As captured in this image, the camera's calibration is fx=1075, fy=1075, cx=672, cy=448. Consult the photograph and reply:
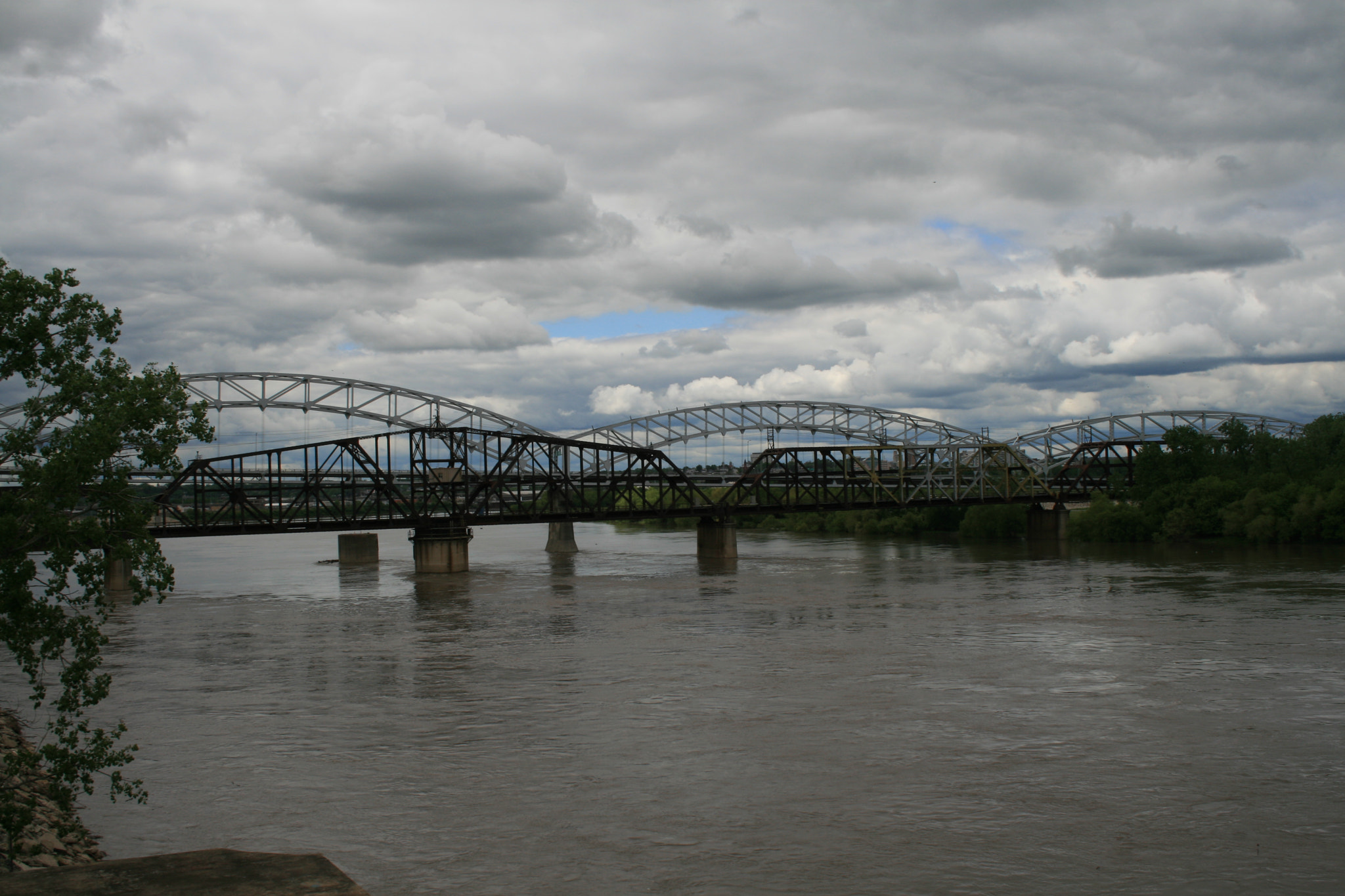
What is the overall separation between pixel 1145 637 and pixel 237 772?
95.7 feet

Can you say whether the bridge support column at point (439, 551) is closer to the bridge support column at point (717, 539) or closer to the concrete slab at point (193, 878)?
the bridge support column at point (717, 539)

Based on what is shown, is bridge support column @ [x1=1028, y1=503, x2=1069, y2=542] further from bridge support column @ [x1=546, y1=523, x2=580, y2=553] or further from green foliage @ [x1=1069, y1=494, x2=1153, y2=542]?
bridge support column @ [x1=546, y1=523, x2=580, y2=553]

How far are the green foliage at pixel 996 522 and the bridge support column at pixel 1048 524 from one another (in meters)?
4.46

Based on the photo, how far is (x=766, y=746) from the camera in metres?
22.6

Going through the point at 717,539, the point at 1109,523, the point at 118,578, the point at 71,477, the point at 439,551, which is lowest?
the point at 1109,523

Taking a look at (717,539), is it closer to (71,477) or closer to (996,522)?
(996,522)

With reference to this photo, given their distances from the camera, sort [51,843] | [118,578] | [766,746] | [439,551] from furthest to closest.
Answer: [439,551], [118,578], [766,746], [51,843]

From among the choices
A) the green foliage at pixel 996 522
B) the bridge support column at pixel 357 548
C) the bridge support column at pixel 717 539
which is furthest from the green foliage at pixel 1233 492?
the bridge support column at pixel 357 548

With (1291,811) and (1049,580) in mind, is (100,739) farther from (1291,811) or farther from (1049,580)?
(1049,580)

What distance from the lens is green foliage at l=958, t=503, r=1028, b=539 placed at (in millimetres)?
113312

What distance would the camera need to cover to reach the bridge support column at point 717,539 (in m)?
84.9

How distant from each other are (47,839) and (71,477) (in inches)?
265

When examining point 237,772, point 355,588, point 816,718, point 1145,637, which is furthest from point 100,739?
point 355,588

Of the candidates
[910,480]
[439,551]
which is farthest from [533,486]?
[910,480]
